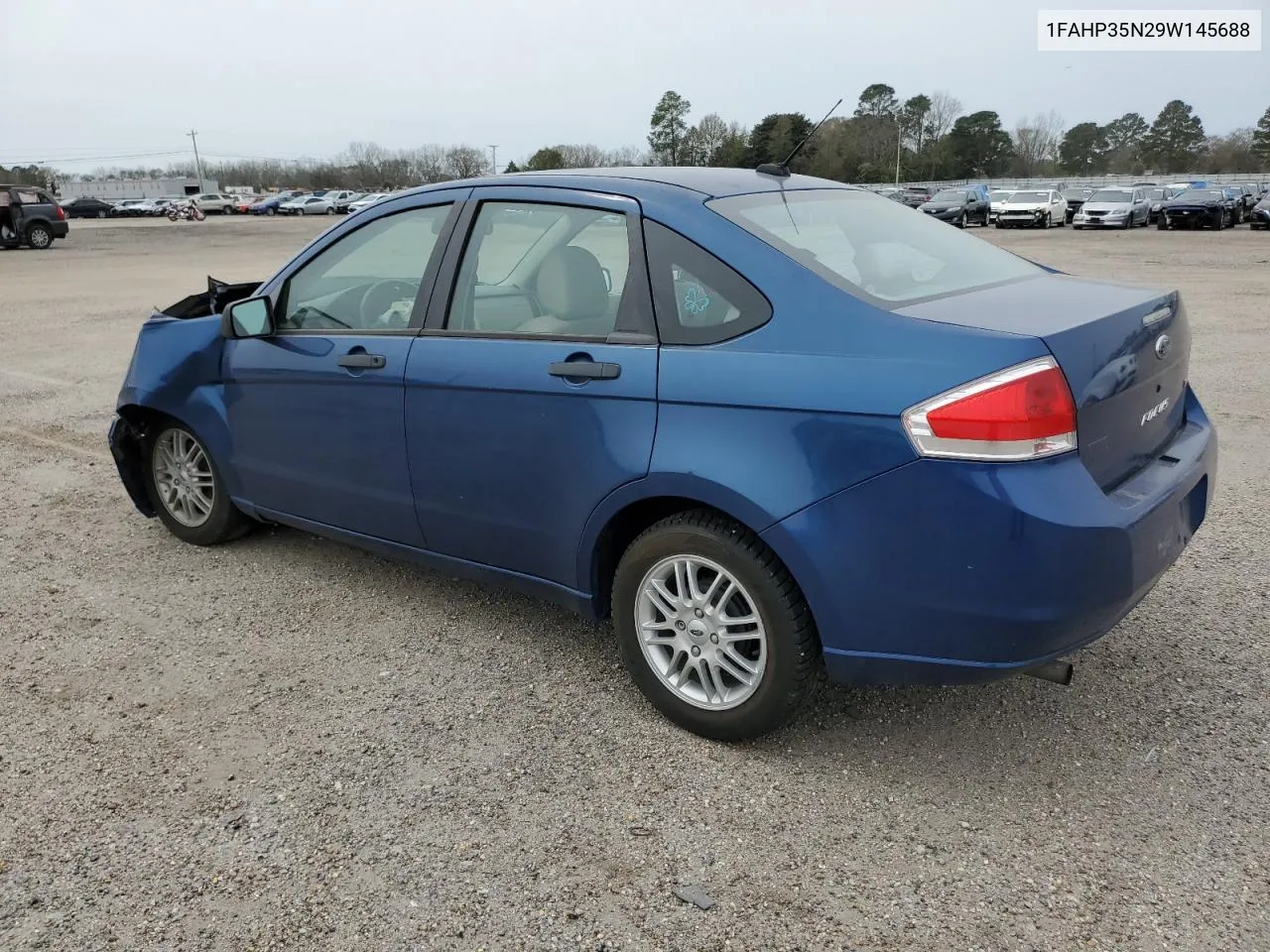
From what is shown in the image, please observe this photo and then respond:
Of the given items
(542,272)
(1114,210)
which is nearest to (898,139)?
(1114,210)

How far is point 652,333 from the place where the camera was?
299cm

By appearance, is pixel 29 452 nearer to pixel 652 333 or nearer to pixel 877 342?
pixel 652 333

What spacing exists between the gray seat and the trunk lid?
3.16ft

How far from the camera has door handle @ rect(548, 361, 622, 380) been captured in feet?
9.92

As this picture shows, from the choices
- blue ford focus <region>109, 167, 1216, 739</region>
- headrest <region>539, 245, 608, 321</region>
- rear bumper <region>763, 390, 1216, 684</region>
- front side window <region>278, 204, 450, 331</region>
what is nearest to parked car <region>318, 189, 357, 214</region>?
front side window <region>278, 204, 450, 331</region>

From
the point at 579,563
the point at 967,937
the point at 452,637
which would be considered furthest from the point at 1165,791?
the point at 452,637

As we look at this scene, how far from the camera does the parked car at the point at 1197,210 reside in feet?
106

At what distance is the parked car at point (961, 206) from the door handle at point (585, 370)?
3531cm

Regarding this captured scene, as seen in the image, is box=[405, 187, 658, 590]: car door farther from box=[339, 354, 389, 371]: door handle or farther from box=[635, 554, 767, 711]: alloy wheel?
box=[635, 554, 767, 711]: alloy wheel

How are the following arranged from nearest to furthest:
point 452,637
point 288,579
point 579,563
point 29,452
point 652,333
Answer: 1. point 652,333
2. point 579,563
3. point 452,637
4. point 288,579
5. point 29,452

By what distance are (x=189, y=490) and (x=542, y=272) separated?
7.98ft

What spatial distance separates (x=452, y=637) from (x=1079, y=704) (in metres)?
2.25

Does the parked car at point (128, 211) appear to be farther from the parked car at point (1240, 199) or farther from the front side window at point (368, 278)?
the front side window at point (368, 278)

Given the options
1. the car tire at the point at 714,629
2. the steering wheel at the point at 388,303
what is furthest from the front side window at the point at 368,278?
the car tire at the point at 714,629
